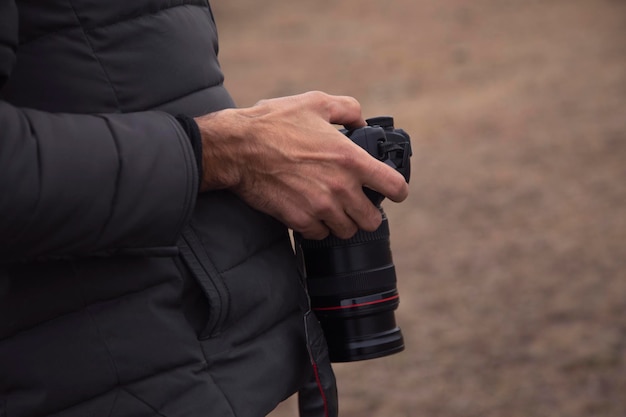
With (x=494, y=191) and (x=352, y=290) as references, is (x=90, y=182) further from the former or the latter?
(x=494, y=191)

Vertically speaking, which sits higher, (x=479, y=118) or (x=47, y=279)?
(x=47, y=279)

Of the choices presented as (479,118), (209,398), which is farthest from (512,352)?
Result: (479,118)

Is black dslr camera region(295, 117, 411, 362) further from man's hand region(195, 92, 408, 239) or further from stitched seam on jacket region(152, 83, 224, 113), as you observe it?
stitched seam on jacket region(152, 83, 224, 113)

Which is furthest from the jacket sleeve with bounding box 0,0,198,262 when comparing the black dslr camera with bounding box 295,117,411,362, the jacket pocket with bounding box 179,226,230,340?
the black dslr camera with bounding box 295,117,411,362

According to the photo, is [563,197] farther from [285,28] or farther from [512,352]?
[285,28]

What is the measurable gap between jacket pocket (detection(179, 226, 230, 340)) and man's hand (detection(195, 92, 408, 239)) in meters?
0.09

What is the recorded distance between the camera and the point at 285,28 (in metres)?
13.7

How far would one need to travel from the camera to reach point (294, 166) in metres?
1.51

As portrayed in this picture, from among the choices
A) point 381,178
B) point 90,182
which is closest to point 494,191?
point 381,178

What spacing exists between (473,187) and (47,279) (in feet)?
19.0

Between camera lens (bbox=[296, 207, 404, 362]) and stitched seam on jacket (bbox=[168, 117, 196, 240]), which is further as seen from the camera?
camera lens (bbox=[296, 207, 404, 362])

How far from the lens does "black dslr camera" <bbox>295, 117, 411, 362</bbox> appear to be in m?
1.65

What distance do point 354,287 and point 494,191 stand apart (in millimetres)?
5231

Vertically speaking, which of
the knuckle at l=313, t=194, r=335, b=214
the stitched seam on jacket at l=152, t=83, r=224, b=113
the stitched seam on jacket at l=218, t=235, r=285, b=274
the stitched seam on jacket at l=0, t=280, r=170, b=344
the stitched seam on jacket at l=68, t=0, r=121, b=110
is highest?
the stitched seam on jacket at l=68, t=0, r=121, b=110
